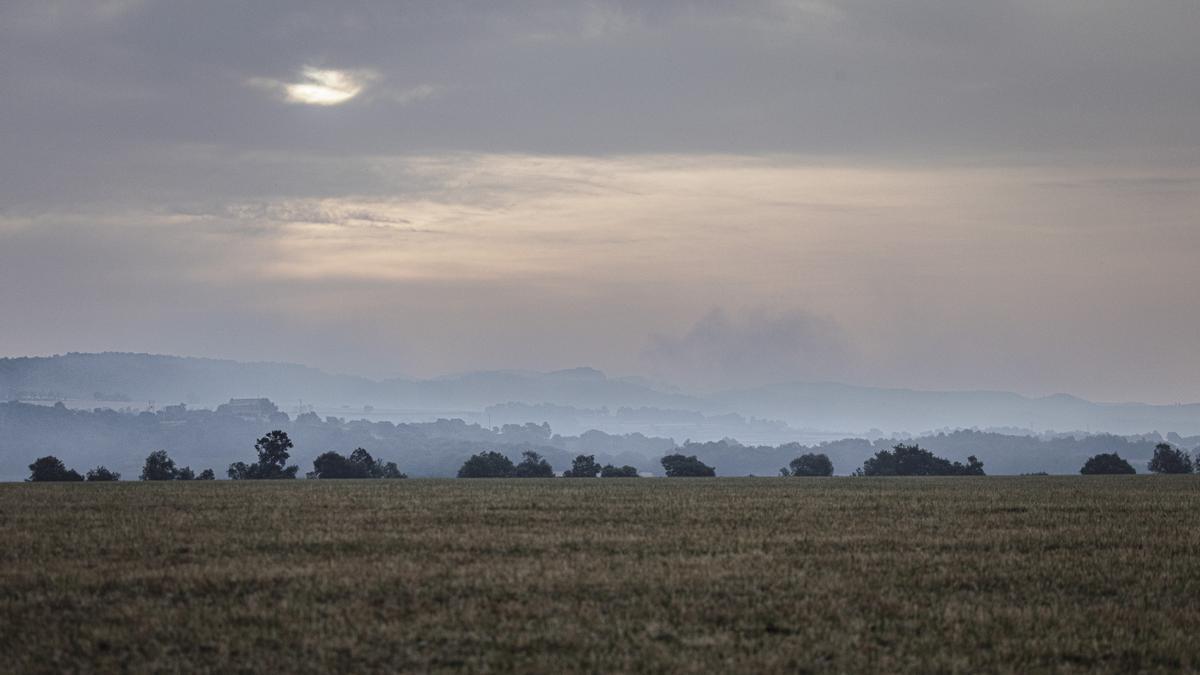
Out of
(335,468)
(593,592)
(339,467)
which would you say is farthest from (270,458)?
(593,592)

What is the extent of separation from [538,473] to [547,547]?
7309 cm

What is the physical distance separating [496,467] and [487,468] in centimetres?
119

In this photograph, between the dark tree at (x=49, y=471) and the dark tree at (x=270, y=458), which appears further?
the dark tree at (x=270, y=458)

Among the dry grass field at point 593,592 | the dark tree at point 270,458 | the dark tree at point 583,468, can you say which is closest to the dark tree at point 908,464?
the dark tree at point 583,468

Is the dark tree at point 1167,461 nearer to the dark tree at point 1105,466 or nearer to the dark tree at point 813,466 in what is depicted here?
the dark tree at point 1105,466

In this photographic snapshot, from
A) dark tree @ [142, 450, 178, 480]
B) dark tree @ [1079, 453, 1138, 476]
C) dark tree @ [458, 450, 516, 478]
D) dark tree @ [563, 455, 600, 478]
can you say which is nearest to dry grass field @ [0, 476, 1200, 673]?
dark tree @ [142, 450, 178, 480]

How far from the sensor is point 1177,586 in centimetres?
1906

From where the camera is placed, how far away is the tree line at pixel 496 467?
8500 centimetres

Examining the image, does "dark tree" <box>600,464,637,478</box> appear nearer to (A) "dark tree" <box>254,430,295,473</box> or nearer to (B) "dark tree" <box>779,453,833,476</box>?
(B) "dark tree" <box>779,453,833,476</box>

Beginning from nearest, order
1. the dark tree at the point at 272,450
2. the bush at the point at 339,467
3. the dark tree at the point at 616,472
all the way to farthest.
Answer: the dark tree at the point at 272,450 < the bush at the point at 339,467 < the dark tree at the point at 616,472

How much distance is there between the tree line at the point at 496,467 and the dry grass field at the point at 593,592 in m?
54.1

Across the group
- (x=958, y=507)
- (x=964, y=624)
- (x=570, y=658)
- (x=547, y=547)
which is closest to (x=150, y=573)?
(x=547, y=547)

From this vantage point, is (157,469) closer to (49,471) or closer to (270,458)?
(270,458)

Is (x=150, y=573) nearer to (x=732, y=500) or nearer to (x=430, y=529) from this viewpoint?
(x=430, y=529)
